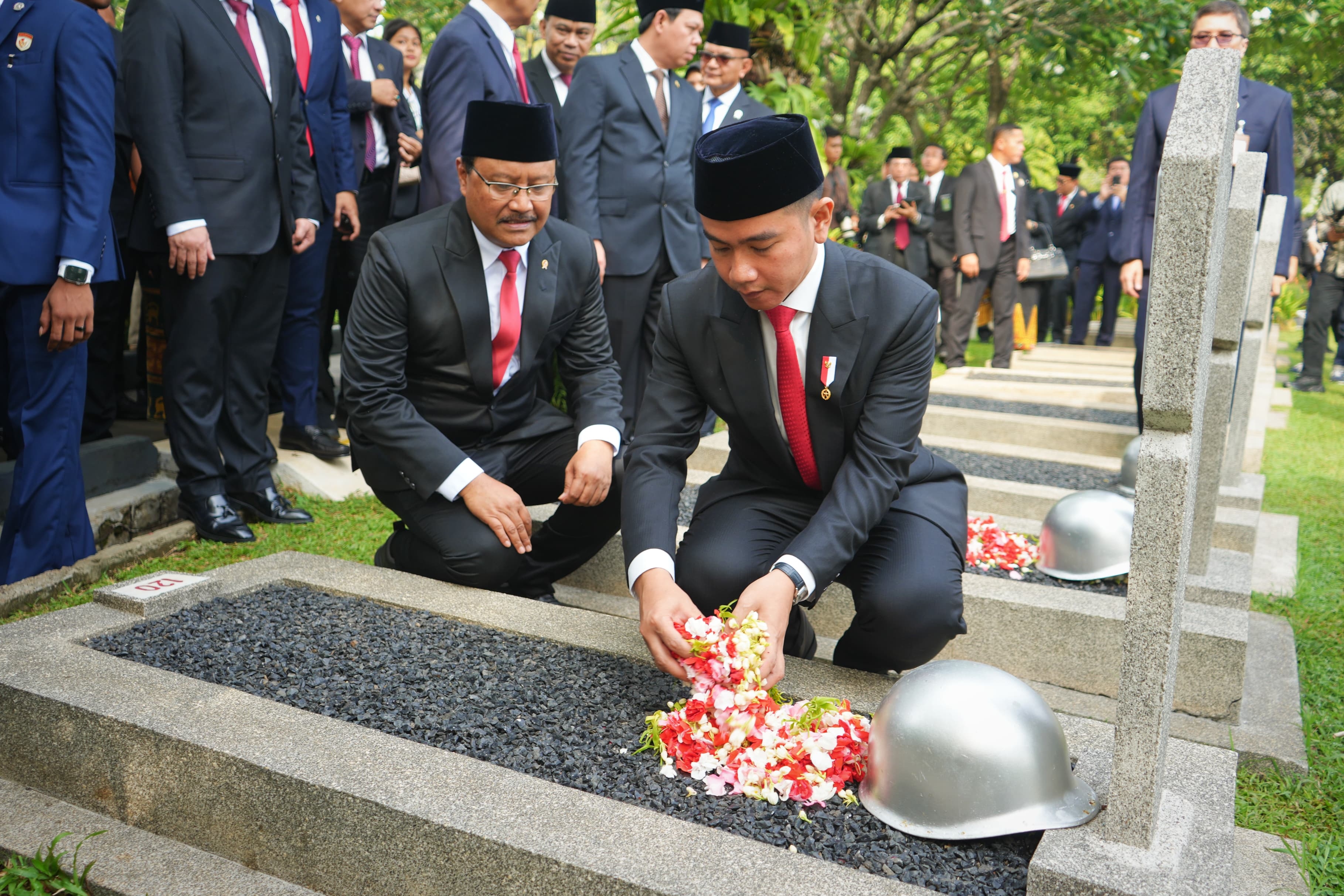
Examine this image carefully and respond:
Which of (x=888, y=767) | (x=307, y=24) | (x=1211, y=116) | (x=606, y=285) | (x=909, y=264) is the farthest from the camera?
(x=909, y=264)

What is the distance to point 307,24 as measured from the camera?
5.28 metres

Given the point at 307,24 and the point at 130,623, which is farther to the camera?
the point at 307,24

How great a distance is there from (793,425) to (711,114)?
354 cm

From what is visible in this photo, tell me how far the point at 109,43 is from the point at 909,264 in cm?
962

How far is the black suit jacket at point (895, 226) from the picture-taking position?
1225 cm

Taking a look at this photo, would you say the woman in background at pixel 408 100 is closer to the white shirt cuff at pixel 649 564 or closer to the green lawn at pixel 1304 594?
the green lawn at pixel 1304 594

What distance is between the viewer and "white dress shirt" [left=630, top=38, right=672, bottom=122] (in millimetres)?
5590

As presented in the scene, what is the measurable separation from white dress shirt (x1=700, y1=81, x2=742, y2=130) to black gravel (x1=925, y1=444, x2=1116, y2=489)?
2.19 m

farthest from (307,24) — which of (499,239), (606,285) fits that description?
(499,239)

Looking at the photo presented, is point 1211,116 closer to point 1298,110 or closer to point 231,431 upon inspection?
point 231,431

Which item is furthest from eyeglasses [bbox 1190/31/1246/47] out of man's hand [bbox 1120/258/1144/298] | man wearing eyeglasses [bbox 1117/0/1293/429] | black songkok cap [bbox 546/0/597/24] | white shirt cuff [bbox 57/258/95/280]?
white shirt cuff [bbox 57/258/95/280]

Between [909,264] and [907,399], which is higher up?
[907,399]

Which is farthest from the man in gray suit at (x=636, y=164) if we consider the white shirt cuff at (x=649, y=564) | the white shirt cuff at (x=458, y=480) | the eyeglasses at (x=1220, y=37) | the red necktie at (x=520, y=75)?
the white shirt cuff at (x=649, y=564)

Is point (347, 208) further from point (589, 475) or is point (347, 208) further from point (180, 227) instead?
point (589, 475)
